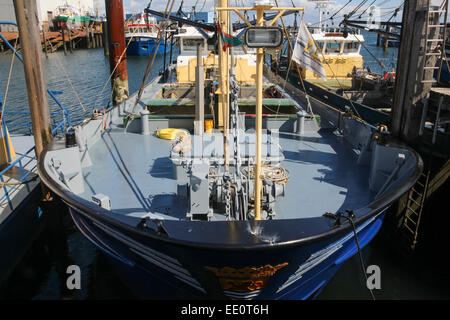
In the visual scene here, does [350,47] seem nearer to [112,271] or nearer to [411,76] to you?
[411,76]

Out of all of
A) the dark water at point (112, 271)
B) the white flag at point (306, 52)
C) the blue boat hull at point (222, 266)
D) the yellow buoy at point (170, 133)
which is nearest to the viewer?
the blue boat hull at point (222, 266)

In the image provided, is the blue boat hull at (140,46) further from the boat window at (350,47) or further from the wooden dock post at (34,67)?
the wooden dock post at (34,67)

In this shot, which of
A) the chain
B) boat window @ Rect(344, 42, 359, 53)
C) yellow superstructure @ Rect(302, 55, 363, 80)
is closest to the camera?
the chain

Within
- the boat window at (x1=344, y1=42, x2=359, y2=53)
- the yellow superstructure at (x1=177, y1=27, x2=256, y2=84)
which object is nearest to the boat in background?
the yellow superstructure at (x1=177, y1=27, x2=256, y2=84)

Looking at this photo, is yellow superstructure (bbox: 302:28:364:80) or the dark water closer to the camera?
the dark water

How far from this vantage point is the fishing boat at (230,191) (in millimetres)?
4645

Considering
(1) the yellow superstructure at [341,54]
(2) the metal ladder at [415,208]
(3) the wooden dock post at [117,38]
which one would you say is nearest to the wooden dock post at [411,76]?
(2) the metal ladder at [415,208]

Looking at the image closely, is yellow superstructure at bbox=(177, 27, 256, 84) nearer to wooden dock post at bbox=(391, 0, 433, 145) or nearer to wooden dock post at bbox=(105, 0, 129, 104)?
wooden dock post at bbox=(105, 0, 129, 104)

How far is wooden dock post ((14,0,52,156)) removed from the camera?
7.55 metres

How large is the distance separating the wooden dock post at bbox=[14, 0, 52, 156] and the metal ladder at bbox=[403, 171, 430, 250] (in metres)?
7.90

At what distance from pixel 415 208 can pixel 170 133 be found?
5940 millimetres

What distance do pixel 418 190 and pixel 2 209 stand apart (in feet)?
28.8

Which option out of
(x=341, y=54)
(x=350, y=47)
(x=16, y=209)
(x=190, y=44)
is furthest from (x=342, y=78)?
(x=16, y=209)

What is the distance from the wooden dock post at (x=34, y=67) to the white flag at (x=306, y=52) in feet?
17.3
